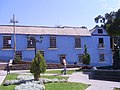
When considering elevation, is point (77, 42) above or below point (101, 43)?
above

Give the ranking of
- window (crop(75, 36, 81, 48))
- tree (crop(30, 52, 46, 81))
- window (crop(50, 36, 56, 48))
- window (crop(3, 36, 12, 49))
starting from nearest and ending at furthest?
tree (crop(30, 52, 46, 81)) → window (crop(3, 36, 12, 49)) → window (crop(50, 36, 56, 48)) → window (crop(75, 36, 81, 48))

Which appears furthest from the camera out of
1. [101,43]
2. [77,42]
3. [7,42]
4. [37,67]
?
[101,43]

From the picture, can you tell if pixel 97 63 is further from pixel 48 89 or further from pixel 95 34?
pixel 48 89

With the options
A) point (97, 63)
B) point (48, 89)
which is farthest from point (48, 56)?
point (48, 89)

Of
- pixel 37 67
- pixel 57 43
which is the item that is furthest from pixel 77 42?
pixel 37 67

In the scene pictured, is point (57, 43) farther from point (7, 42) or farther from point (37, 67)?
point (37, 67)

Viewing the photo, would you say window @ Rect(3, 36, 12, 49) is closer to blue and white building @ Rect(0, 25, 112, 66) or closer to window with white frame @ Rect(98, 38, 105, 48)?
blue and white building @ Rect(0, 25, 112, 66)

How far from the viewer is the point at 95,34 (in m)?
43.4

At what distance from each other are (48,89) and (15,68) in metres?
19.1

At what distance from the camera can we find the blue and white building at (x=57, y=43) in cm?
3906

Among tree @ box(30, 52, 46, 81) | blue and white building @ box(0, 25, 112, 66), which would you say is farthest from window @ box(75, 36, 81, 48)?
tree @ box(30, 52, 46, 81)

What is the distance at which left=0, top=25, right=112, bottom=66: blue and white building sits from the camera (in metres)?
39.1

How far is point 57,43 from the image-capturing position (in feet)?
134

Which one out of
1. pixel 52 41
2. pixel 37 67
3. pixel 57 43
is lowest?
pixel 37 67
